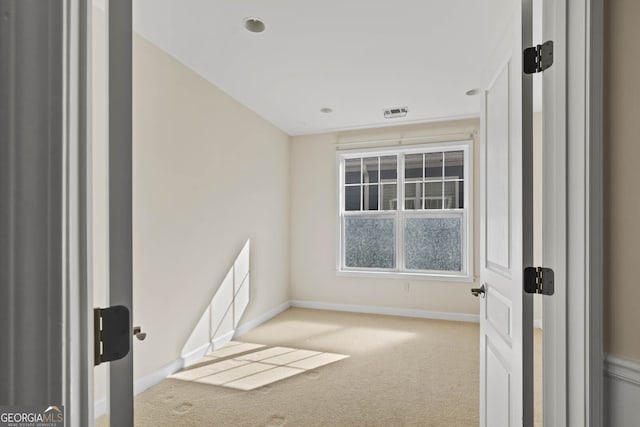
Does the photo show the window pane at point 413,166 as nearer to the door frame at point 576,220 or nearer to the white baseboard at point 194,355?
the white baseboard at point 194,355

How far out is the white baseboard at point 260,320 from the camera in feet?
12.3

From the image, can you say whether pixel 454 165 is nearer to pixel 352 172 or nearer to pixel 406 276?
pixel 352 172

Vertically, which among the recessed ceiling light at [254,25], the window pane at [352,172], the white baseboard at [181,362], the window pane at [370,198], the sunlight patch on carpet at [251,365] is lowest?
the sunlight patch on carpet at [251,365]

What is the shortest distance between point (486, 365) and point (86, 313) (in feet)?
5.77

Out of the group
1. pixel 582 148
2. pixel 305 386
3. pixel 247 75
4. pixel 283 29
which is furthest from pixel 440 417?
pixel 247 75

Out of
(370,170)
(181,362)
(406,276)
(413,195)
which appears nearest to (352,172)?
(370,170)

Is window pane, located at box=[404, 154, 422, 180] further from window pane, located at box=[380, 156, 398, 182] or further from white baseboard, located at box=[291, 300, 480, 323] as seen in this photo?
white baseboard, located at box=[291, 300, 480, 323]

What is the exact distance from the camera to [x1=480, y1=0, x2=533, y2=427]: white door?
1163mm

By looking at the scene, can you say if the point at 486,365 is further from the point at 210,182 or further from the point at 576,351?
the point at 210,182

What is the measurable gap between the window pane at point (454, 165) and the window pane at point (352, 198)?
128 centimetres

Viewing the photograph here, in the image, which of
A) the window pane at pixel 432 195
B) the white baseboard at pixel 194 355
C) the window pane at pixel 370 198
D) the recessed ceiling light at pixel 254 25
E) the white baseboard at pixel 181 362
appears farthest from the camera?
the window pane at pixel 370 198

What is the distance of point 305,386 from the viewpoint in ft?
8.34

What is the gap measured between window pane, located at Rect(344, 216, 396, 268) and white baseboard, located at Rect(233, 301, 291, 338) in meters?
1.13

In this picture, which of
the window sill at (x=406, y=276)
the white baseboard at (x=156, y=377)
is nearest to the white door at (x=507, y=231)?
the white baseboard at (x=156, y=377)
